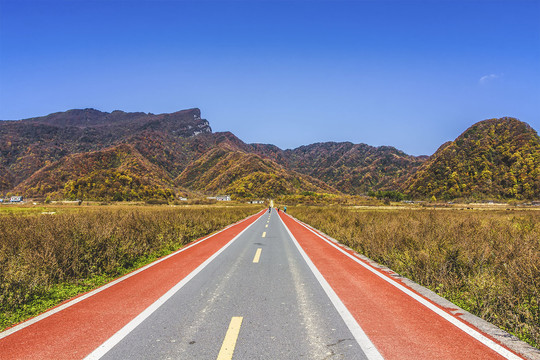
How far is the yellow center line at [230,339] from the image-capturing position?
294 centimetres

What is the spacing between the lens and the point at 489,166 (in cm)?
8906

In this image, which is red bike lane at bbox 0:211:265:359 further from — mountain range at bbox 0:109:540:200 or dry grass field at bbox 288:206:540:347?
mountain range at bbox 0:109:540:200

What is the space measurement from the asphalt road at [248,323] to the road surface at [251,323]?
0.5 inches

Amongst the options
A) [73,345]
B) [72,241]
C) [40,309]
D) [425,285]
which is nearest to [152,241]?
[72,241]

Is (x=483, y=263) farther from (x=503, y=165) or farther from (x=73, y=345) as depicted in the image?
(x=503, y=165)

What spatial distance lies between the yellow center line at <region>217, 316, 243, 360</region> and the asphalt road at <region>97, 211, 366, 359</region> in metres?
0.06

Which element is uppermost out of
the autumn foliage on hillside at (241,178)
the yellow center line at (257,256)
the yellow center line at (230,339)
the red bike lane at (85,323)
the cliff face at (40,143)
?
the cliff face at (40,143)

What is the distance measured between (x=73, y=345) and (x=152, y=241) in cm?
811

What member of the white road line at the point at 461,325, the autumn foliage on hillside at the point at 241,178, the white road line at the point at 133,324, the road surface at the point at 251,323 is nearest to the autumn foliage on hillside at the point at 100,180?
the autumn foliage on hillside at the point at 241,178

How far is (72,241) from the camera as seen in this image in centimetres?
692

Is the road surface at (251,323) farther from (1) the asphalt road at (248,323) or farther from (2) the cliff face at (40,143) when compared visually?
(2) the cliff face at (40,143)

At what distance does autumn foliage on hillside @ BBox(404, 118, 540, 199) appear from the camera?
8150 cm

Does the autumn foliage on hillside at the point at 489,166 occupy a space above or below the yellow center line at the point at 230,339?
above

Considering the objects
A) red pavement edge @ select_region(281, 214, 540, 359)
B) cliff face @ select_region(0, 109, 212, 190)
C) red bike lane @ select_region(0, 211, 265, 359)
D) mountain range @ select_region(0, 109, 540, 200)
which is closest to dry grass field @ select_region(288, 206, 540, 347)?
red pavement edge @ select_region(281, 214, 540, 359)
